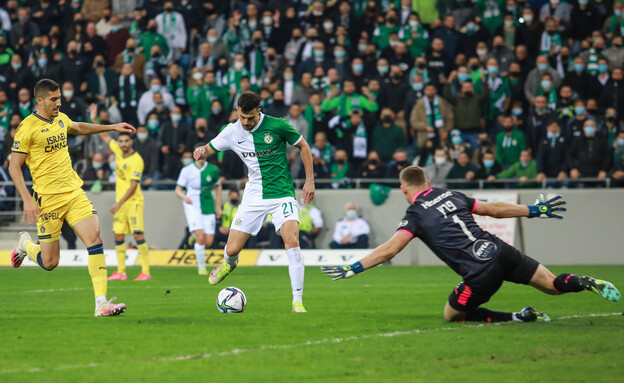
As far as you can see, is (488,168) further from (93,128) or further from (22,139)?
(22,139)

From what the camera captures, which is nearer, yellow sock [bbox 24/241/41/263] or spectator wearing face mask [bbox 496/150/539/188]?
yellow sock [bbox 24/241/41/263]

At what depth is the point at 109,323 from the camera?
31.6ft

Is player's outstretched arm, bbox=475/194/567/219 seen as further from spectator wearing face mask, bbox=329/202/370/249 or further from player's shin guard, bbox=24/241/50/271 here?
spectator wearing face mask, bbox=329/202/370/249

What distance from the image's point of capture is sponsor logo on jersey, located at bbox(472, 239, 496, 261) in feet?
29.3

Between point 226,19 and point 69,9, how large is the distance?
5268 mm

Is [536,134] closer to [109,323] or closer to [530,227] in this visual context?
[530,227]

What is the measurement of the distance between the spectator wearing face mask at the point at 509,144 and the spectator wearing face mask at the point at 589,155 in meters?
1.16

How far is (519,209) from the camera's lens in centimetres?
923

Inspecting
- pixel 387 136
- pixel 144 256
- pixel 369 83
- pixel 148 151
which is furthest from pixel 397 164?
pixel 144 256

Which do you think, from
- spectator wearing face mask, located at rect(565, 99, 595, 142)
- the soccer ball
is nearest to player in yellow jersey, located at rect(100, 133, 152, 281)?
the soccer ball

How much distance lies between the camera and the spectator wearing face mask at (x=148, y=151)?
22766 millimetres

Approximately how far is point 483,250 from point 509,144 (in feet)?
42.4

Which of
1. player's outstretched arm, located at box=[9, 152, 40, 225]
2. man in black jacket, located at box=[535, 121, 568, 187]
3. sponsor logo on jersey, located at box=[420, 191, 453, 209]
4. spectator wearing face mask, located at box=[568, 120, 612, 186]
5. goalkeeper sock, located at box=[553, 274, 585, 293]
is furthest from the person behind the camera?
man in black jacket, located at box=[535, 121, 568, 187]

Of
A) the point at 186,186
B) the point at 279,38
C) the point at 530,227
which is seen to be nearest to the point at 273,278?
the point at 186,186
